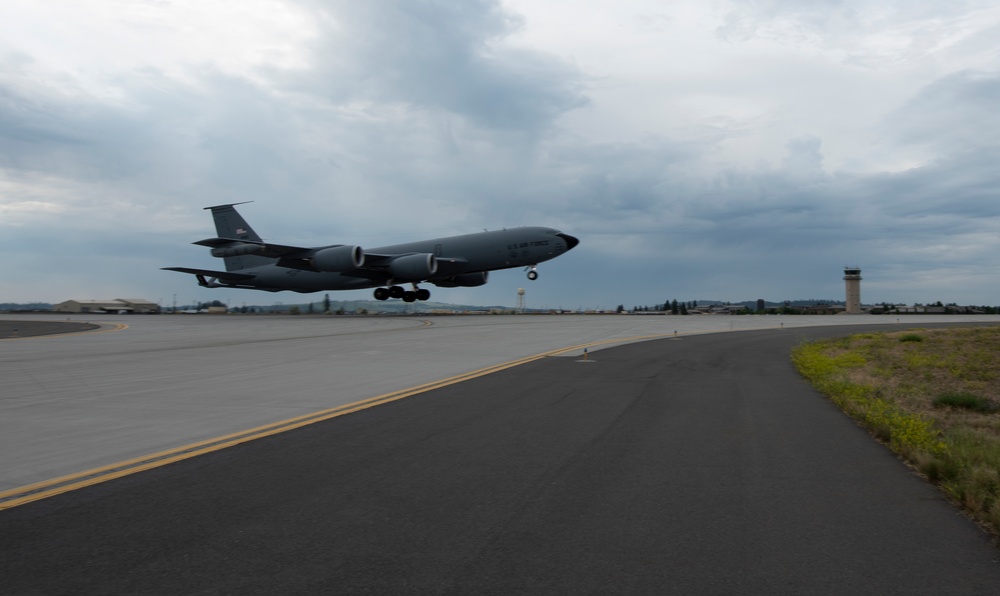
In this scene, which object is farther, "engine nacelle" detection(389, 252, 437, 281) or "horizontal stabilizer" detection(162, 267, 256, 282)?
"horizontal stabilizer" detection(162, 267, 256, 282)

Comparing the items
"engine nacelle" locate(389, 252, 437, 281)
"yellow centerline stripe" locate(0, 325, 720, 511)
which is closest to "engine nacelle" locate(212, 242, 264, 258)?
"engine nacelle" locate(389, 252, 437, 281)

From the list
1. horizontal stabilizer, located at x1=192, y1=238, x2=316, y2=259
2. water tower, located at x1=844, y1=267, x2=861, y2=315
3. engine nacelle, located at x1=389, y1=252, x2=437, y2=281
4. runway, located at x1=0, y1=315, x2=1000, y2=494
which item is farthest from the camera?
water tower, located at x1=844, y1=267, x2=861, y2=315

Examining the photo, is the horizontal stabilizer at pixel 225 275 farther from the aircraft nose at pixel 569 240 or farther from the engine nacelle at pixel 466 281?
the aircraft nose at pixel 569 240

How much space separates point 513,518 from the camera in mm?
4965

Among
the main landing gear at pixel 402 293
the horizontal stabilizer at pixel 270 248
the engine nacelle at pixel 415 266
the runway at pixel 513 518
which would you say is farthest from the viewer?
the main landing gear at pixel 402 293

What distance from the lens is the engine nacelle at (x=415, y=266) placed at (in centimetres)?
4303

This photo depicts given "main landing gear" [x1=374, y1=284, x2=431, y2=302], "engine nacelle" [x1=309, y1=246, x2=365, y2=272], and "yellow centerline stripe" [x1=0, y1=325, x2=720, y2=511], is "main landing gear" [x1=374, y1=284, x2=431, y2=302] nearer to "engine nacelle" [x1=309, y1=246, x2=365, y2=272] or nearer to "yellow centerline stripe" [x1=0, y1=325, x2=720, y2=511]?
"engine nacelle" [x1=309, y1=246, x2=365, y2=272]

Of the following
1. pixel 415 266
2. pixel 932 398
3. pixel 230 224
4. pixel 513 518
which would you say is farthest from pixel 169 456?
pixel 230 224

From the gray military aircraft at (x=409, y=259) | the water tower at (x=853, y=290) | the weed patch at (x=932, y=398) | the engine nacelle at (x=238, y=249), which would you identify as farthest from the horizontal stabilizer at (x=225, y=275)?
the water tower at (x=853, y=290)

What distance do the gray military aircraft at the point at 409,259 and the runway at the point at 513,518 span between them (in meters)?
34.4

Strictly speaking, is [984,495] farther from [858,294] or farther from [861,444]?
[858,294]

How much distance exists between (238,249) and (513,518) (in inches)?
1593

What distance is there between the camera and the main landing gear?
48188 mm

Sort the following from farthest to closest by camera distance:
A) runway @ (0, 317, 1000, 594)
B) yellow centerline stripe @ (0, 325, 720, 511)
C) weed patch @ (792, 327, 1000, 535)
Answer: weed patch @ (792, 327, 1000, 535) < yellow centerline stripe @ (0, 325, 720, 511) < runway @ (0, 317, 1000, 594)
